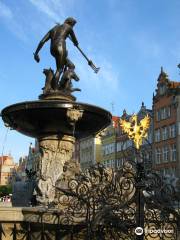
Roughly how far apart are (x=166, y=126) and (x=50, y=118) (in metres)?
45.1

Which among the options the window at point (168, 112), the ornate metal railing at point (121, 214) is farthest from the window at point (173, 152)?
the ornate metal railing at point (121, 214)

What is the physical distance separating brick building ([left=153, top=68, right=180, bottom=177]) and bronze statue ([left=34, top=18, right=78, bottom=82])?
4082 cm

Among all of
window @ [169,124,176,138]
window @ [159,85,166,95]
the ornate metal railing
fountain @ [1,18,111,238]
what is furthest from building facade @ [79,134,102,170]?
the ornate metal railing

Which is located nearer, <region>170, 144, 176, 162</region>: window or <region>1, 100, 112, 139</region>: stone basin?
<region>1, 100, 112, 139</region>: stone basin

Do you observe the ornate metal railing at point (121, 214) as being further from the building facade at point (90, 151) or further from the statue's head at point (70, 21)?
the building facade at point (90, 151)

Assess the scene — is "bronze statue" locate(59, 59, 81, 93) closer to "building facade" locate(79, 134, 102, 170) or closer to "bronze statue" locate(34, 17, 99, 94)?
"bronze statue" locate(34, 17, 99, 94)

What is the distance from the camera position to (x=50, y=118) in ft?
35.4

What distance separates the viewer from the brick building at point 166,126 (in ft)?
172

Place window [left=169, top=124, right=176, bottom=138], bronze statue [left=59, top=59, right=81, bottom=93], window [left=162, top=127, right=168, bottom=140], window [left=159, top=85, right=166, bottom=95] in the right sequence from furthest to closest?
1. window [left=159, top=85, right=166, bottom=95]
2. window [left=162, top=127, right=168, bottom=140]
3. window [left=169, top=124, right=176, bottom=138]
4. bronze statue [left=59, top=59, right=81, bottom=93]

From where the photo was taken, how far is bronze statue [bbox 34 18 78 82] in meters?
11.4

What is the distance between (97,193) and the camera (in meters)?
6.72

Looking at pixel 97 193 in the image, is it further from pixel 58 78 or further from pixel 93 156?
pixel 93 156

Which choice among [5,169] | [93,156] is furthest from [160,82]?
[5,169]

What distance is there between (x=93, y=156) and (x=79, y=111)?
68.9m
